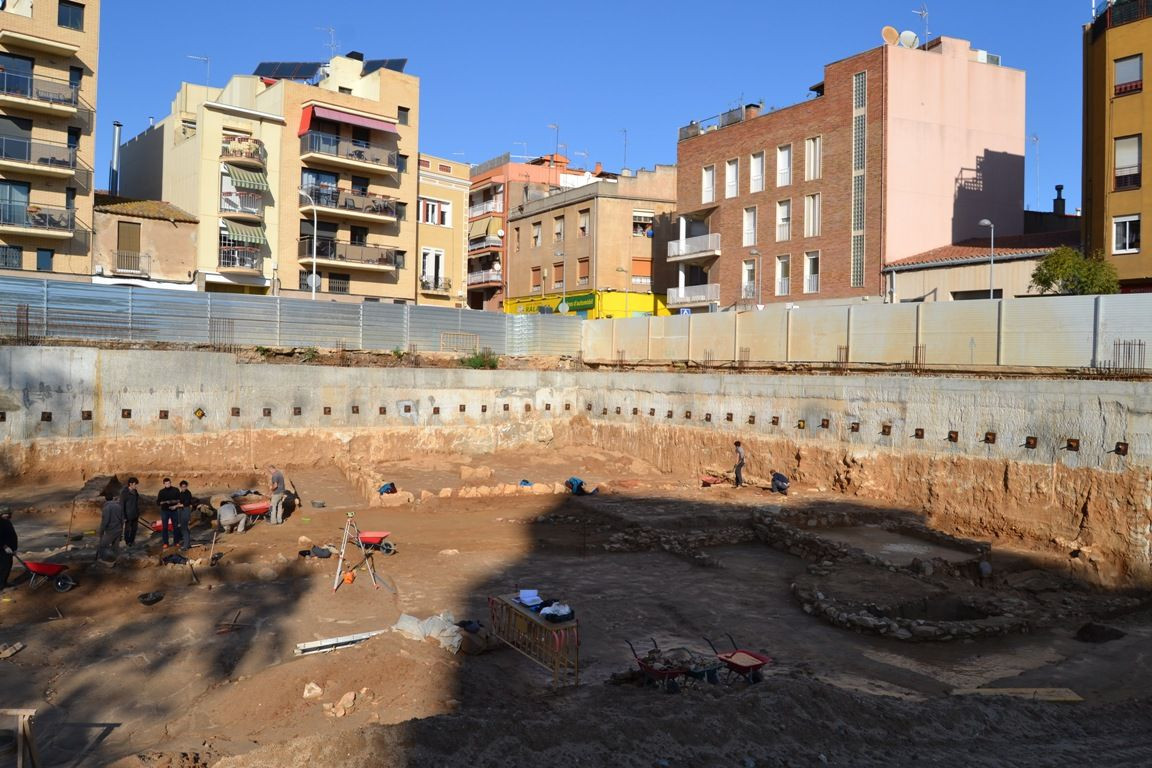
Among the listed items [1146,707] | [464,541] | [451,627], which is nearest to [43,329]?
[464,541]

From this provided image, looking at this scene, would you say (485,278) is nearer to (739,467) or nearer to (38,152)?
(38,152)

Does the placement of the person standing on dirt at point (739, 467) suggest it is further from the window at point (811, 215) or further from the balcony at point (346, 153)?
the balcony at point (346, 153)

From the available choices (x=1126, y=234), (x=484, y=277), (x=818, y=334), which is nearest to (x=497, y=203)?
(x=484, y=277)

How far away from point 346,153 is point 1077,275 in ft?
105

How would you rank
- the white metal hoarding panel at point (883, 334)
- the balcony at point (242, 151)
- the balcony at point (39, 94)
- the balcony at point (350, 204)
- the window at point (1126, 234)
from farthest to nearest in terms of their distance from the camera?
1. the balcony at point (350, 204)
2. the balcony at point (242, 151)
3. the balcony at point (39, 94)
4. the window at point (1126, 234)
5. the white metal hoarding panel at point (883, 334)

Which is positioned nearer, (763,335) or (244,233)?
(763,335)

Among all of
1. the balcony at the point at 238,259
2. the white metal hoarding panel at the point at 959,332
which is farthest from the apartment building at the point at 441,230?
the white metal hoarding panel at the point at 959,332

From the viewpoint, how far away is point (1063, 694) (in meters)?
11.0

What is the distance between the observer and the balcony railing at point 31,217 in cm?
3259

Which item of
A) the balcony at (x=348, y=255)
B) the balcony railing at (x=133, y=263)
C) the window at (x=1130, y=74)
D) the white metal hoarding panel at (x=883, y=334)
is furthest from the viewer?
the balcony at (x=348, y=255)

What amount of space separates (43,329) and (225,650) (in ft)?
61.2

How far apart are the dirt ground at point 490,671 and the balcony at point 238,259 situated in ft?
62.7

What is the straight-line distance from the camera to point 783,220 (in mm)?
38438

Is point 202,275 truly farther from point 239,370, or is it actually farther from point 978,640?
point 978,640
